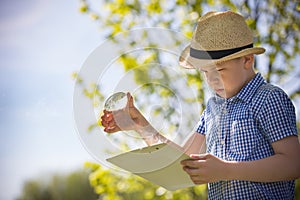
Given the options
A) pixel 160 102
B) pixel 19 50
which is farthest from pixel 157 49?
pixel 19 50

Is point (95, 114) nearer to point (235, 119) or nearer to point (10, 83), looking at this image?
point (235, 119)

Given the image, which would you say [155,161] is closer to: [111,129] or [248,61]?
[111,129]

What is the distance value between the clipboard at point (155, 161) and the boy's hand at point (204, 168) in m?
0.02

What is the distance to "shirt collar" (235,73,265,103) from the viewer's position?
1.25 m

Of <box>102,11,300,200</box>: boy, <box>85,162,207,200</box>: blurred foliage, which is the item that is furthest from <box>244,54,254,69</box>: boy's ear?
<box>85,162,207,200</box>: blurred foliage

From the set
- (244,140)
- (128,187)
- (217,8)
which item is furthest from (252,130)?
(128,187)

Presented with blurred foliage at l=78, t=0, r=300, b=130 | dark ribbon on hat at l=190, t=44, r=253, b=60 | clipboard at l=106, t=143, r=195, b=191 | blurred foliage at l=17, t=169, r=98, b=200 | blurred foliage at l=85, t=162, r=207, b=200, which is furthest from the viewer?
blurred foliage at l=17, t=169, r=98, b=200

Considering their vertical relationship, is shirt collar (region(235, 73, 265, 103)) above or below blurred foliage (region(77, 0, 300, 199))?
below

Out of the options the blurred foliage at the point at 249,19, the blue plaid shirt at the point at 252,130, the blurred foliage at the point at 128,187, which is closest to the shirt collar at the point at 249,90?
the blue plaid shirt at the point at 252,130

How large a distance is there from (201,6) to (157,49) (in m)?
1.52

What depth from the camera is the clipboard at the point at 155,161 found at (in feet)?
3.57

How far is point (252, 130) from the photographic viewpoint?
4.00ft

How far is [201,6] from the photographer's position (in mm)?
2662

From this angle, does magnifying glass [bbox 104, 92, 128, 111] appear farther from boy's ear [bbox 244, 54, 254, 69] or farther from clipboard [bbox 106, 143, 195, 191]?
boy's ear [bbox 244, 54, 254, 69]
